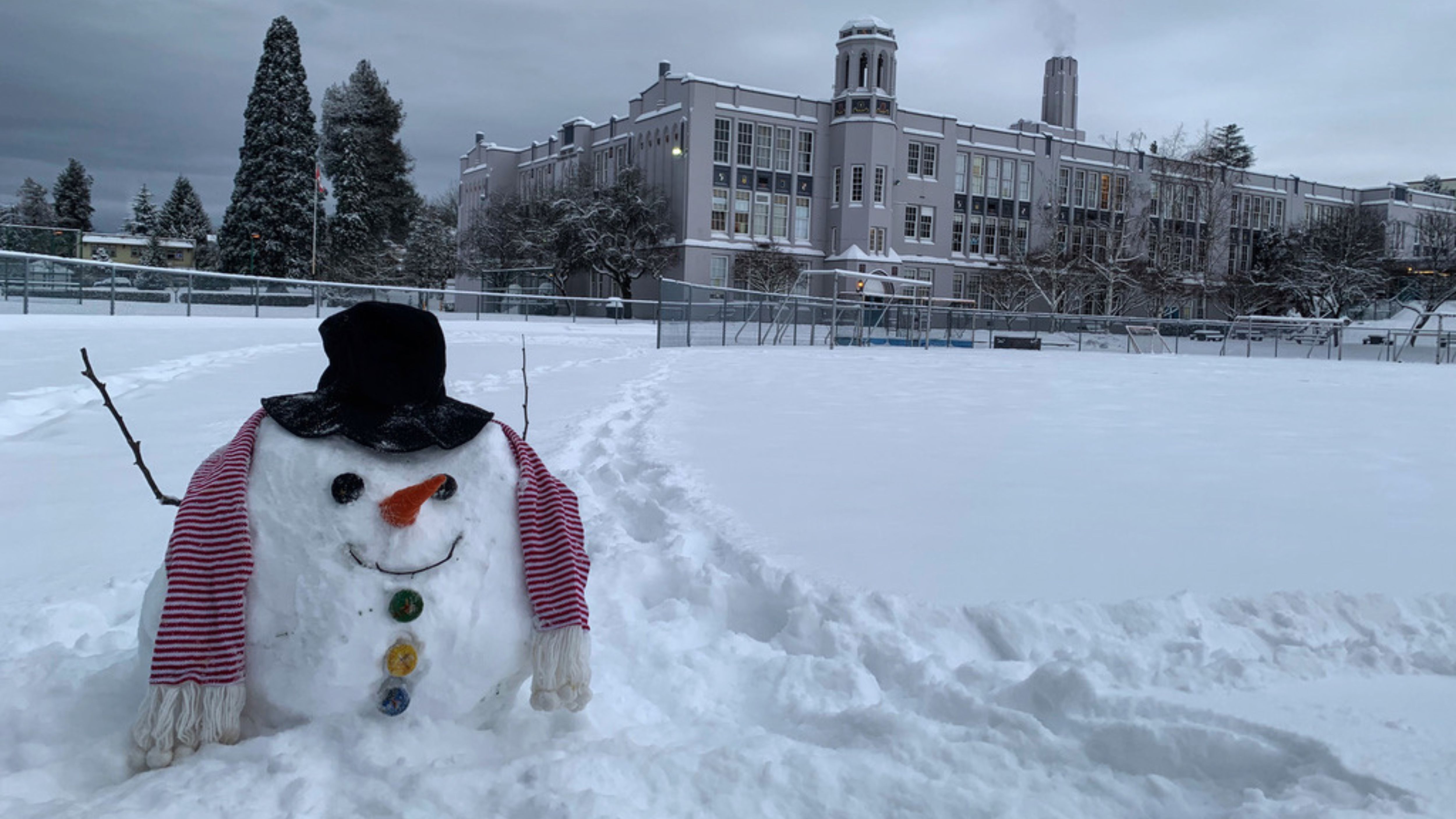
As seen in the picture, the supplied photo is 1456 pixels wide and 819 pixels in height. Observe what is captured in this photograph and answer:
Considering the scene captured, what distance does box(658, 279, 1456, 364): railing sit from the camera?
28969mm

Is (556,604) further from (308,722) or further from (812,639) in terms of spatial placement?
(812,639)

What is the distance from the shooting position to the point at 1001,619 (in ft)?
12.3

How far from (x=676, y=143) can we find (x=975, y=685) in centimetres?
5212

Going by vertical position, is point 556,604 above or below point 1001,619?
above

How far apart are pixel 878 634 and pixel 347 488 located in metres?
1.90

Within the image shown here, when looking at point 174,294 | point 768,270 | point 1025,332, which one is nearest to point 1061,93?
point 768,270

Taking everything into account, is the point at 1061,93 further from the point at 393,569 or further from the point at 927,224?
the point at 393,569

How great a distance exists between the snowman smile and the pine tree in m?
43.8

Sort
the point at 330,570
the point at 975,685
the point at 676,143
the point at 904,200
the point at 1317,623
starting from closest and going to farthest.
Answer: the point at 330,570 < the point at 975,685 < the point at 1317,623 < the point at 676,143 < the point at 904,200

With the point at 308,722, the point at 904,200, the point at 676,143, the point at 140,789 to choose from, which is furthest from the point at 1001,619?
the point at 904,200

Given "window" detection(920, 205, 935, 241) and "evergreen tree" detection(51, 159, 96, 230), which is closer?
"window" detection(920, 205, 935, 241)

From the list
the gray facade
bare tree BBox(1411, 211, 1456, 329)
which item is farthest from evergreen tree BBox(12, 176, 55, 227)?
bare tree BBox(1411, 211, 1456, 329)

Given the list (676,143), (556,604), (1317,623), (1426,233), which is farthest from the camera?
(1426,233)

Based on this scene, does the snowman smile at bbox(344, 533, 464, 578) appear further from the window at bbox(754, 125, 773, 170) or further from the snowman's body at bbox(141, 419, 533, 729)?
the window at bbox(754, 125, 773, 170)
